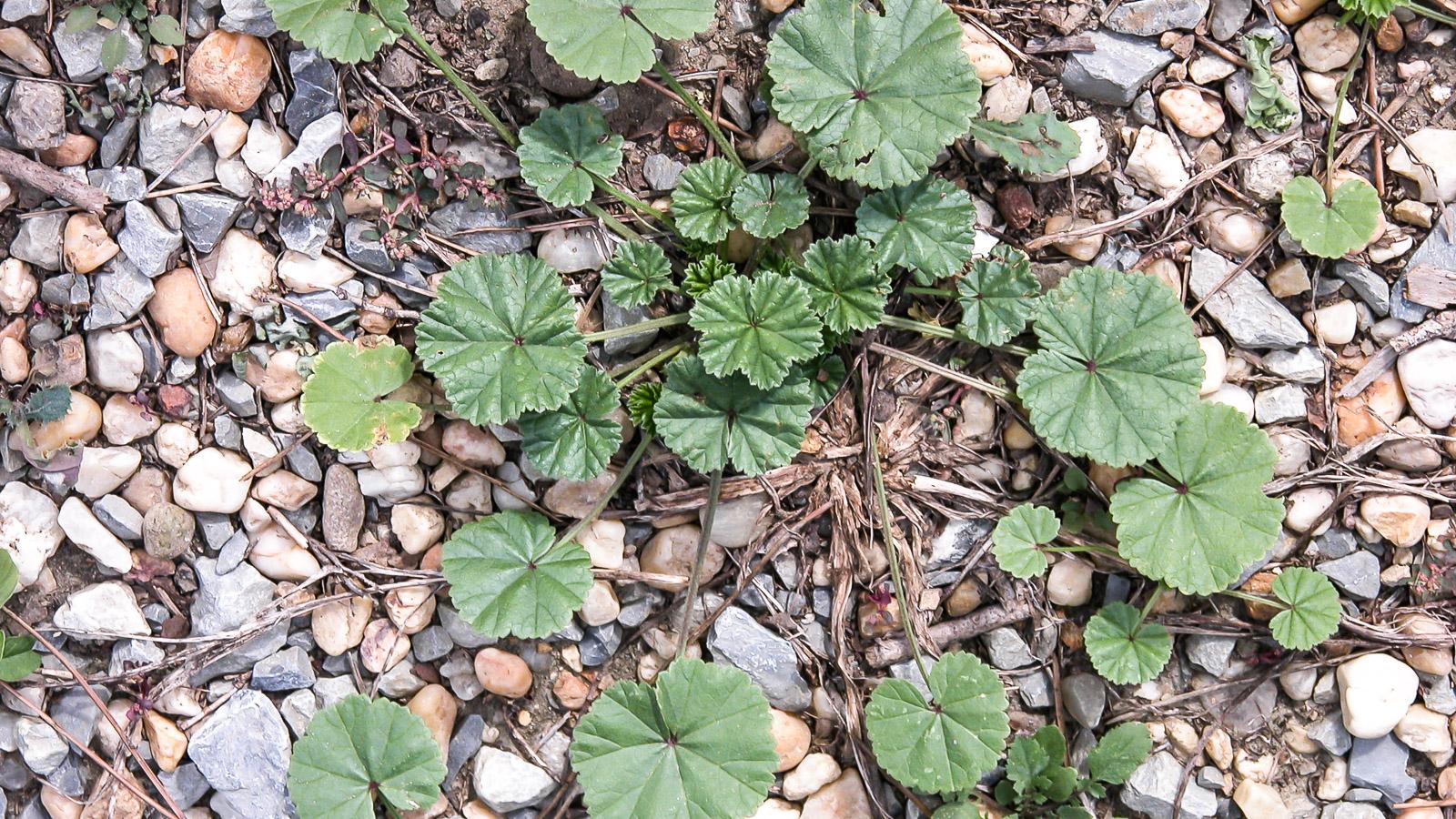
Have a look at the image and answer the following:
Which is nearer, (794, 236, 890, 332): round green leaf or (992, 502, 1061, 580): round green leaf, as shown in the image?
(794, 236, 890, 332): round green leaf

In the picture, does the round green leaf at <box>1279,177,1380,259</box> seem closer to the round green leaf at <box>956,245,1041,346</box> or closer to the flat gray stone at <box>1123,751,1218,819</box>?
the round green leaf at <box>956,245,1041,346</box>

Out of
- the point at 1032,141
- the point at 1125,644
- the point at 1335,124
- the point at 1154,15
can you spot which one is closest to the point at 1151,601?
the point at 1125,644

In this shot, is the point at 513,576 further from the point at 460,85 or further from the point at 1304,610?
the point at 1304,610

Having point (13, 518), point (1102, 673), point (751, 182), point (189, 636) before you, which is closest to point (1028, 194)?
point (751, 182)

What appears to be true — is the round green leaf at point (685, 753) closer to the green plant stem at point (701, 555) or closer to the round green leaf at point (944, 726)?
the green plant stem at point (701, 555)

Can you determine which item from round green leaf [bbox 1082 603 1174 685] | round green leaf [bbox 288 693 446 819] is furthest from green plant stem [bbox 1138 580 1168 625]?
round green leaf [bbox 288 693 446 819]

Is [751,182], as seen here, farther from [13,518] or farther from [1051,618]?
[13,518]

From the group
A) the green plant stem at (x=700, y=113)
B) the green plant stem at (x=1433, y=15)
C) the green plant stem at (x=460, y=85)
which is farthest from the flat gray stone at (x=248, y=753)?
the green plant stem at (x=1433, y=15)
